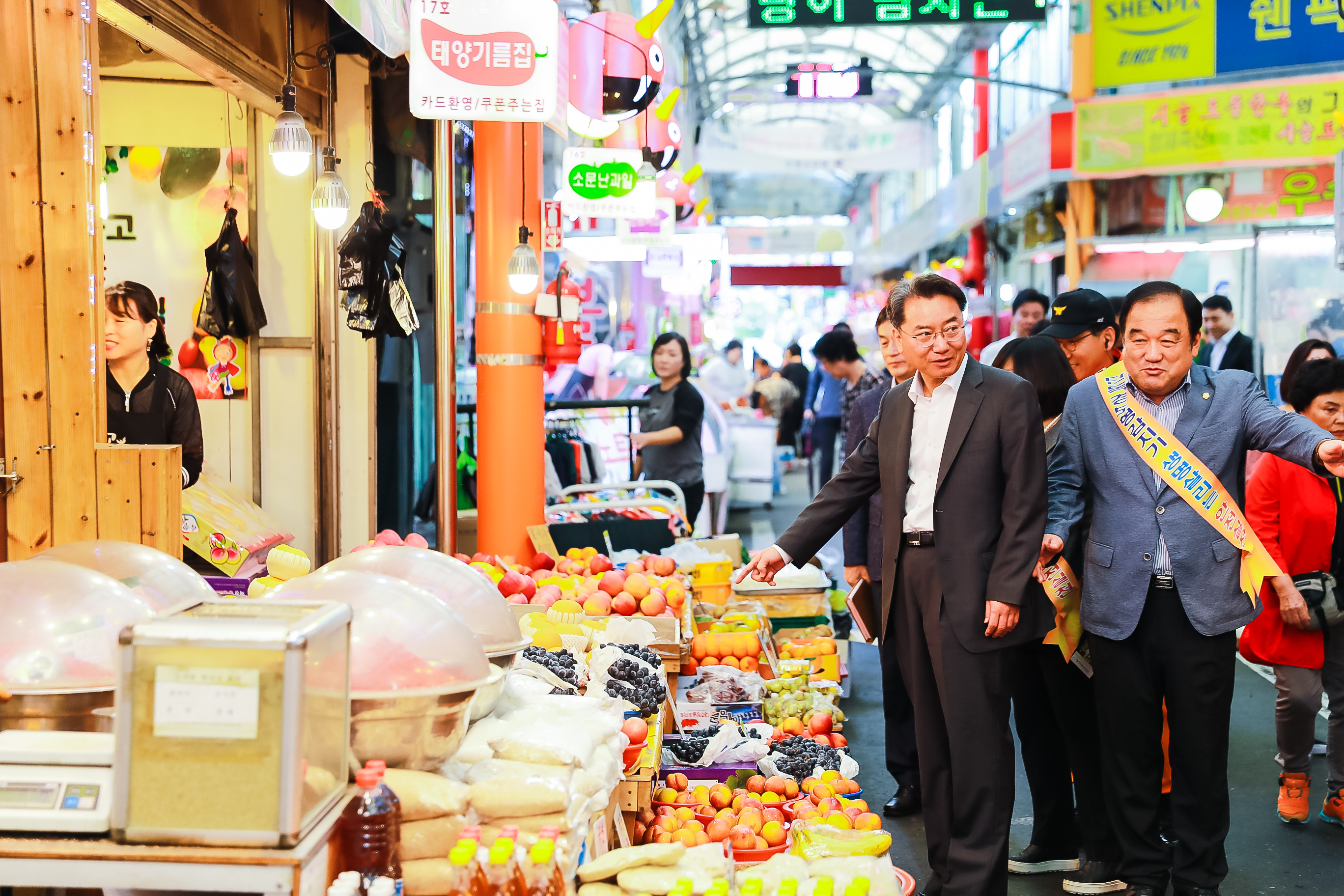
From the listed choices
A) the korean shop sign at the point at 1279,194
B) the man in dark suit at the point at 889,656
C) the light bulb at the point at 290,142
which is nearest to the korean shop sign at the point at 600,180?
the light bulb at the point at 290,142

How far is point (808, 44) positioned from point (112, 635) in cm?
2256

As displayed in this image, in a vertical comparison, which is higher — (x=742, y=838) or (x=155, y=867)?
(x=155, y=867)

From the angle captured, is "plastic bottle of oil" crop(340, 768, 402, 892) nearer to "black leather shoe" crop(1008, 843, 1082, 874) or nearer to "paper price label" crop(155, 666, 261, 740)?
"paper price label" crop(155, 666, 261, 740)

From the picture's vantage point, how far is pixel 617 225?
11.9 metres

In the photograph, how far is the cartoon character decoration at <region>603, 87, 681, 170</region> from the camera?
29.3ft

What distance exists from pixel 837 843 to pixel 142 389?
3427mm

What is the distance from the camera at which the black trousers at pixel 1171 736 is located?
326 centimetres

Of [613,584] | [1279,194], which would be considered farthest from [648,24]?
[1279,194]

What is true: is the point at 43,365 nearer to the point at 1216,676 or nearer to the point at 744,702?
the point at 744,702

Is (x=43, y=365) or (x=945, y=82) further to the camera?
(x=945, y=82)

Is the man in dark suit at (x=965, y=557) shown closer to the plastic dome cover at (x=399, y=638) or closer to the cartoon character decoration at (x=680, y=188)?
the plastic dome cover at (x=399, y=638)

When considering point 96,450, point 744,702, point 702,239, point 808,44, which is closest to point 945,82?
point 808,44

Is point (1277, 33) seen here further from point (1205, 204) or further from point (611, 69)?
point (611, 69)

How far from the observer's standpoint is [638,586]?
5.00 metres
